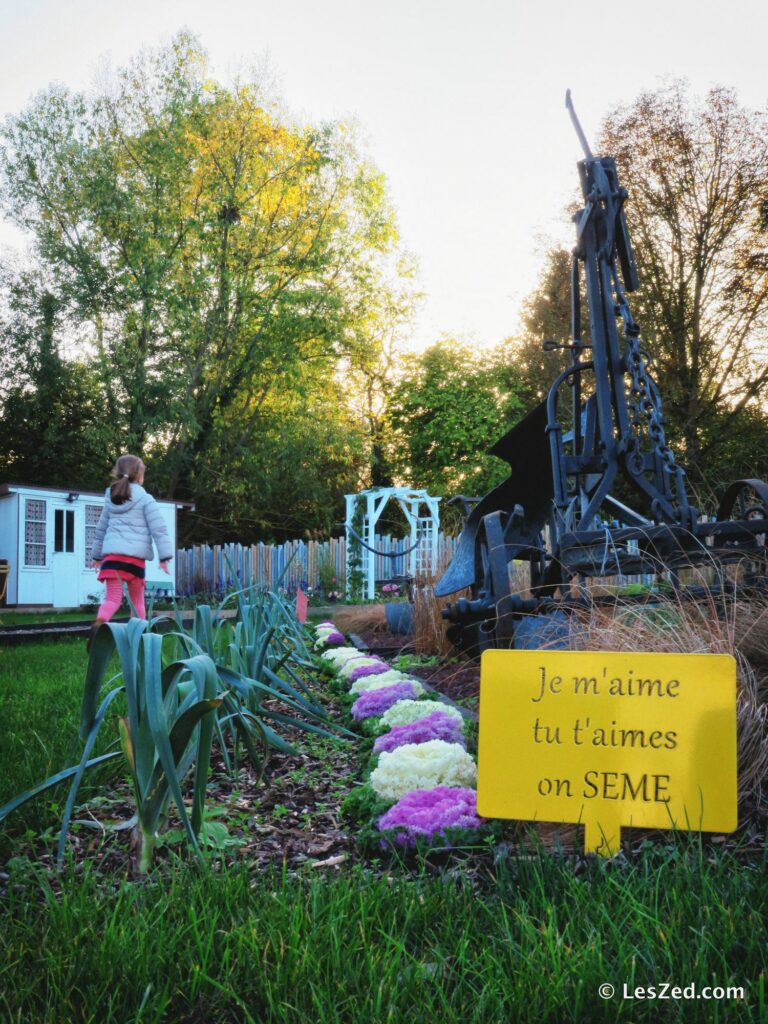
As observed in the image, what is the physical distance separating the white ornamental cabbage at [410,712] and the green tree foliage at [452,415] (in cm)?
2385

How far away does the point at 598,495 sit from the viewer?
361 centimetres

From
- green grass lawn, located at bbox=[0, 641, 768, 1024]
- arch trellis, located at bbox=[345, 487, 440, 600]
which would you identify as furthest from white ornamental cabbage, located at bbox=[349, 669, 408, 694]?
arch trellis, located at bbox=[345, 487, 440, 600]

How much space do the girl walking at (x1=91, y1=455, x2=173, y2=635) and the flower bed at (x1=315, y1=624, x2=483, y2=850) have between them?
3.09 meters

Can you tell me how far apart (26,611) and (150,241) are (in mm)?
8927

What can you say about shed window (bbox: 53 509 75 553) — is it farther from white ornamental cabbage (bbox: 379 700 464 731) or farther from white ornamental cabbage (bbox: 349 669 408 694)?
white ornamental cabbage (bbox: 379 700 464 731)

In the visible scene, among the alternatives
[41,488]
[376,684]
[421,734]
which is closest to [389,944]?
[421,734]

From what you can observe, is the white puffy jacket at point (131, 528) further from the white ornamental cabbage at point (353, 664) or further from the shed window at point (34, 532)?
the shed window at point (34, 532)

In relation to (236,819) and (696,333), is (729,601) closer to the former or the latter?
(236,819)

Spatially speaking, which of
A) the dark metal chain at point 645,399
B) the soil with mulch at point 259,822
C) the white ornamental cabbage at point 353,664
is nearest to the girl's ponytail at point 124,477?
the white ornamental cabbage at point 353,664

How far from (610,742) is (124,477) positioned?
497cm

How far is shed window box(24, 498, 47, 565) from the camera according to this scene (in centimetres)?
1609

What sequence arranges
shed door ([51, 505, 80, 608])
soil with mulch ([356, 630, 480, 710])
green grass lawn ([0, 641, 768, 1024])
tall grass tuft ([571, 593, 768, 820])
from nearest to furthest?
1. green grass lawn ([0, 641, 768, 1024])
2. tall grass tuft ([571, 593, 768, 820])
3. soil with mulch ([356, 630, 480, 710])
4. shed door ([51, 505, 80, 608])

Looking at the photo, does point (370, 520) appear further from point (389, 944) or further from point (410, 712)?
point (389, 944)

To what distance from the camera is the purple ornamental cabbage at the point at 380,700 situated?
3.27 metres
